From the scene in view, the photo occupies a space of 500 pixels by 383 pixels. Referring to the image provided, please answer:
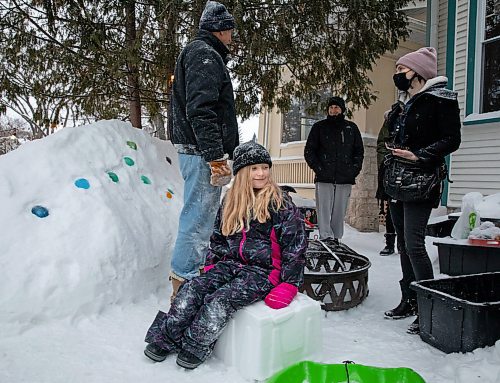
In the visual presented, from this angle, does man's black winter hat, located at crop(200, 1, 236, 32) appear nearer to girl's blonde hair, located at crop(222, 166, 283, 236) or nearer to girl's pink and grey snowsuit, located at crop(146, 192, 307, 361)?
girl's blonde hair, located at crop(222, 166, 283, 236)

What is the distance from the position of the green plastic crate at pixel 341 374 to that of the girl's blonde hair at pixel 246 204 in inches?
34.4

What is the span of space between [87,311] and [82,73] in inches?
158

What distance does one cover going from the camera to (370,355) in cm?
254

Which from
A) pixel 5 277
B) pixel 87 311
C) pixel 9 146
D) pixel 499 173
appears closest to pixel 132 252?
pixel 87 311

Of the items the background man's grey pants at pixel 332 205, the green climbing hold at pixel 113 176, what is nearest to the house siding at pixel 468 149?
the background man's grey pants at pixel 332 205

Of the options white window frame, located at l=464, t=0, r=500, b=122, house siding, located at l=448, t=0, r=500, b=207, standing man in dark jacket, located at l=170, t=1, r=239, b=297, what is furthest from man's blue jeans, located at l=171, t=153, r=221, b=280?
white window frame, located at l=464, t=0, r=500, b=122

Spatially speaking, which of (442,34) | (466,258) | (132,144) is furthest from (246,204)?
(442,34)

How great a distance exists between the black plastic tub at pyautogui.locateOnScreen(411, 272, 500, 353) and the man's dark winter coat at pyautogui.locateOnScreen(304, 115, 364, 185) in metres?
2.43

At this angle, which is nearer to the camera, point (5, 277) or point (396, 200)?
point (5, 277)

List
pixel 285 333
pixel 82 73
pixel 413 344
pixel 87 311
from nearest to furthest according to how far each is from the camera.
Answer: pixel 285 333, pixel 413 344, pixel 87 311, pixel 82 73

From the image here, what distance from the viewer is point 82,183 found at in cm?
352

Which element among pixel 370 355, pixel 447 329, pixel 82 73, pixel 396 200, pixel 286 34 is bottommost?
pixel 370 355

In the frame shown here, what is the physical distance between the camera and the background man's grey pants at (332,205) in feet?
17.1

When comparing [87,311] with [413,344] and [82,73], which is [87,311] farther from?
[82,73]
